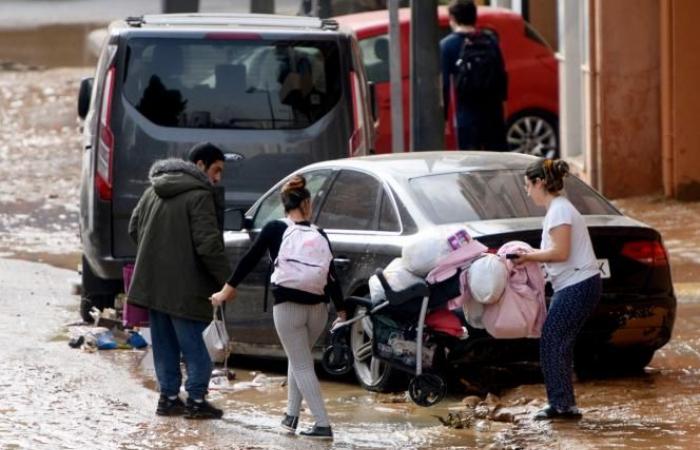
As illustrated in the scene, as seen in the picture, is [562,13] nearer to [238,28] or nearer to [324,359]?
[238,28]

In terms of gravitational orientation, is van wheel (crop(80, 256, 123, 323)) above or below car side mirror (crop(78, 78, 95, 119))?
below

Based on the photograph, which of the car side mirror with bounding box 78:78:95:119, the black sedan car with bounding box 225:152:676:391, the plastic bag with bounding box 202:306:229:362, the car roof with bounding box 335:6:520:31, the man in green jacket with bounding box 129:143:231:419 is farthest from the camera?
the car roof with bounding box 335:6:520:31

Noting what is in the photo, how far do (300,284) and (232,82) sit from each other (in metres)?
3.99

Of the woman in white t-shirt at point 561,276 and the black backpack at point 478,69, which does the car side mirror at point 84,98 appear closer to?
the black backpack at point 478,69

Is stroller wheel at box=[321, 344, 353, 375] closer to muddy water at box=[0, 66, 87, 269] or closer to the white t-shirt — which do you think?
the white t-shirt

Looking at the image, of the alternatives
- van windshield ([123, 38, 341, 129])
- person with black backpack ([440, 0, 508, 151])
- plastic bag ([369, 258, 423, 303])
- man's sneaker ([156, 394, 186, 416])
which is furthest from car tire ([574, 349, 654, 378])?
person with black backpack ([440, 0, 508, 151])

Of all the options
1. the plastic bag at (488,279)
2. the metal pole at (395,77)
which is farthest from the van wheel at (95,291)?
the plastic bag at (488,279)

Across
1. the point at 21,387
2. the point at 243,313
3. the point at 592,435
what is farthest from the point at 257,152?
the point at 592,435

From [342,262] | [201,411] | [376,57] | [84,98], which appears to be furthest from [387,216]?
[376,57]

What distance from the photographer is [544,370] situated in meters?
9.94

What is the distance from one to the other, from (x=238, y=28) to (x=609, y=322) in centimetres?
395

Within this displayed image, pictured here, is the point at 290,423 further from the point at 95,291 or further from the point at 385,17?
the point at 385,17

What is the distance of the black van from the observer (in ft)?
43.8

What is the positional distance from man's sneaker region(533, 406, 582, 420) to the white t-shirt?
2.02ft
